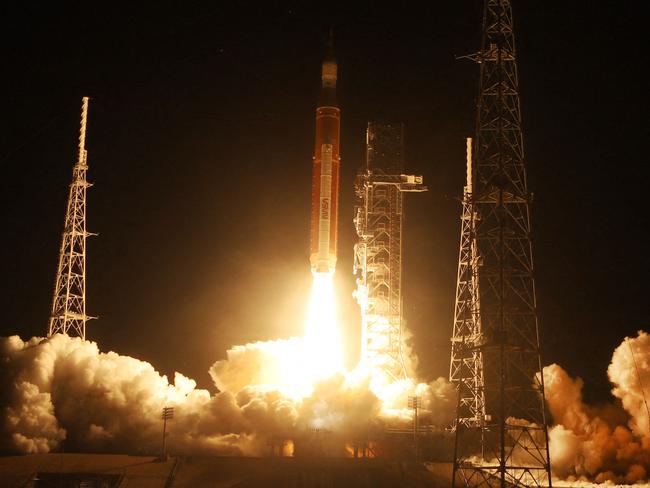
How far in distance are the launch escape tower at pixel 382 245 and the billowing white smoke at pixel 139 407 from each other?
7.79 ft

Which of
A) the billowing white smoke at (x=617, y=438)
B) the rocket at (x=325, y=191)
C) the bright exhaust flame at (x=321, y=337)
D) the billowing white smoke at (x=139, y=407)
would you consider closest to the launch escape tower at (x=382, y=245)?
the bright exhaust flame at (x=321, y=337)

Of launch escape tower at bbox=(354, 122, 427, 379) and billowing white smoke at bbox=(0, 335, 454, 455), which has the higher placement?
launch escape tower at bbox=(354, 122, 427, 379)

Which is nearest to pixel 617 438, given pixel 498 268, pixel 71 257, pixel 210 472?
pixel 498 268

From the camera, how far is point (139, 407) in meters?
48.5

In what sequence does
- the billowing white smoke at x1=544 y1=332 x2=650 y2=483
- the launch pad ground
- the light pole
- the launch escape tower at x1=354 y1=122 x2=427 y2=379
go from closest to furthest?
the launch pad ground, the light pole, the billowing white smoke at x1=544 y1=332 x2=650 y2=483, the launch escape tower at x1=354 y1=122 x2=427 y2=379

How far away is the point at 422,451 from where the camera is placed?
157 feet

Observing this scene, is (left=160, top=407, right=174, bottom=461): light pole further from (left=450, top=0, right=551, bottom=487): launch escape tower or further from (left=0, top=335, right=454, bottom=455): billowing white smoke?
(left=450, top=0, right=551, bottom=487): launch escape tower

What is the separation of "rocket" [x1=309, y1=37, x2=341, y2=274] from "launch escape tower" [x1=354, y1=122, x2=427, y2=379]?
2895 millimetres

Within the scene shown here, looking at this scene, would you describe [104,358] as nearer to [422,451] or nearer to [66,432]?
[66,432]

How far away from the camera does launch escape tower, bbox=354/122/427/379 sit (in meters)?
50.8

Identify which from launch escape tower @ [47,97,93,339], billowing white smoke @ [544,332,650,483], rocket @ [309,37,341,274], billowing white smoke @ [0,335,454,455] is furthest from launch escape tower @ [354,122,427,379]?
launch escape tower @ [47,97,93,339]

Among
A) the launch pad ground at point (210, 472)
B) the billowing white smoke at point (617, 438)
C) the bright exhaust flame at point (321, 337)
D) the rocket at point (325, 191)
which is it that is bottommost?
the launch pad ground at point (210, 472)

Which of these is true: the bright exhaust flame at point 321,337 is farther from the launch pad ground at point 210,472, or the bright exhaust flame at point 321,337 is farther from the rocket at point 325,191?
the launch pad ground at point 210,472

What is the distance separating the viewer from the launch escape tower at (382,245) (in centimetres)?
5084
